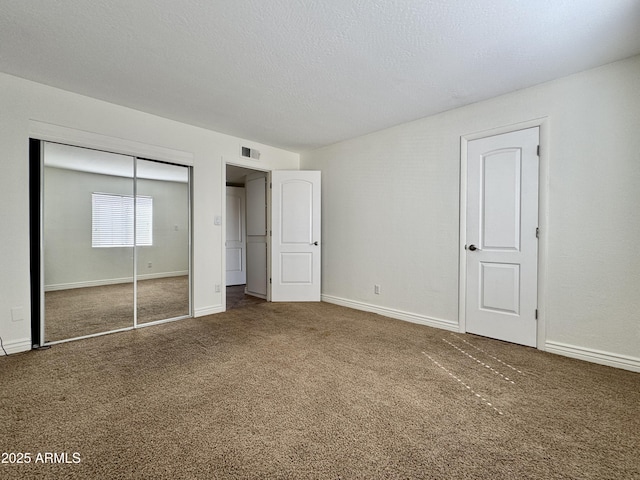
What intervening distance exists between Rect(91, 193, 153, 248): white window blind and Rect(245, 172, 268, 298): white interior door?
1.97 metres

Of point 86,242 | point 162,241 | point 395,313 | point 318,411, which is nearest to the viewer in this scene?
point 318,411

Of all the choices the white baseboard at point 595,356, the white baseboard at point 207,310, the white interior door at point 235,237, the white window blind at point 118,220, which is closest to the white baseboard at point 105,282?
the white window blind at point 118,220

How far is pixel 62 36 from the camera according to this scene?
2.12 m

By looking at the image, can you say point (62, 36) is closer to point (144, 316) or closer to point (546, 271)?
point (144, 316)

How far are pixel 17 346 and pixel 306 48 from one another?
366 cm

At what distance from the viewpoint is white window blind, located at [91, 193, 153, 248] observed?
3260 millimetres

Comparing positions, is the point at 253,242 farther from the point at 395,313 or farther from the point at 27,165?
the point at 27,165

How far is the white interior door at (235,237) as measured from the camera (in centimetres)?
658

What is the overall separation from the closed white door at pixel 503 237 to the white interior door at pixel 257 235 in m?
3.29

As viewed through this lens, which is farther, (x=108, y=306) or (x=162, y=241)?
(x=162, y=241)

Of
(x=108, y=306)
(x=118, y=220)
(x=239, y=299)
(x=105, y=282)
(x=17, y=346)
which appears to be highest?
(x=118, y=220)

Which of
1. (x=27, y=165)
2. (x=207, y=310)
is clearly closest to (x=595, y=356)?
(x=207, y=310)

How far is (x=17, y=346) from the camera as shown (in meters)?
2.69

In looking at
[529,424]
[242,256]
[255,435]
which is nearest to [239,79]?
[255,435]
